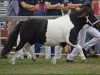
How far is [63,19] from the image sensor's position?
49.6 feet

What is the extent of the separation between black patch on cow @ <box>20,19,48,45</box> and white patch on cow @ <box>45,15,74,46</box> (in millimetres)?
158

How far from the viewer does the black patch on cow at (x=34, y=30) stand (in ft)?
49.4

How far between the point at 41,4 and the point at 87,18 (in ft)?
13.1

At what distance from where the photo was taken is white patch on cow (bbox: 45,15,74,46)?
1498 centimetres

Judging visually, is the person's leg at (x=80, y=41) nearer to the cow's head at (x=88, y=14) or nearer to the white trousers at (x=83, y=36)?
the white trousers at (x=83, y=36)

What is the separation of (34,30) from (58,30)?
755mm

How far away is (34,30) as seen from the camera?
1512 cm

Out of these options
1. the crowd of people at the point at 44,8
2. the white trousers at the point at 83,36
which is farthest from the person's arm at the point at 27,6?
the white trousers at the point at 83,36

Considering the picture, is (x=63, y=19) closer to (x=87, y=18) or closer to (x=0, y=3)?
(x=87, y=18)

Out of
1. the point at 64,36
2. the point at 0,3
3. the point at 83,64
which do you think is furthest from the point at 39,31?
the point at 0,3

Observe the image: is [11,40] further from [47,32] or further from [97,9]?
[97,9]

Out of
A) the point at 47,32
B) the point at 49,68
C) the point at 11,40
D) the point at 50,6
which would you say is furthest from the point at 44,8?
the point at 49,68

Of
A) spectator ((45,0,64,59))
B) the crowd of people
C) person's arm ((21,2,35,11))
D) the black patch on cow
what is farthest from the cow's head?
person's arm ((21,2,35,11))

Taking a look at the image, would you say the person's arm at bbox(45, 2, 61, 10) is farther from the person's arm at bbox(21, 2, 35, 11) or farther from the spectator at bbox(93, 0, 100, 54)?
the spectator at bbox(93, 0, 100, 54)
